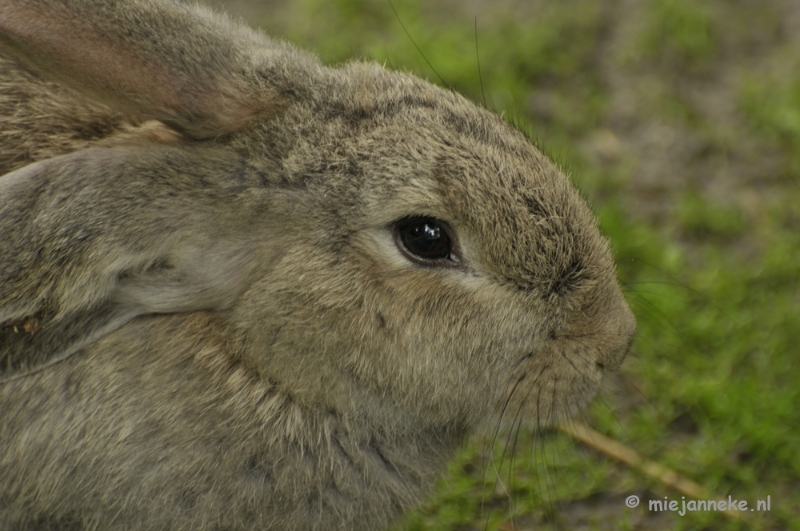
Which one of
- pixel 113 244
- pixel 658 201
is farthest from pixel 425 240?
pixel 658 201

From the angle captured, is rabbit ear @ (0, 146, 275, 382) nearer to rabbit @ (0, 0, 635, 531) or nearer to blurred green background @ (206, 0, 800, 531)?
rabbit @ (0, 0, 635, 531)

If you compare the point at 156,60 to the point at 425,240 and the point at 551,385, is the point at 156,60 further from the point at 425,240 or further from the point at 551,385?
the point at 551,385

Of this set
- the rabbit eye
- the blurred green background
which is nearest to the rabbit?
the rabbit eye

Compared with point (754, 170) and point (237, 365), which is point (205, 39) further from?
point (754, 170)

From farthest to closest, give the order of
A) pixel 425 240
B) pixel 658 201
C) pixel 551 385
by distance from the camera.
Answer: pixel 658 201
pixel 551 385
pixel 425 240

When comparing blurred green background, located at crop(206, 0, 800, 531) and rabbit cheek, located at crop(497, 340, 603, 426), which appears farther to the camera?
blurred green background, located at crop(206, 0, 800, 531)

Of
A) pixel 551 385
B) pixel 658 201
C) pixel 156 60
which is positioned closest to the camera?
pixel 156 60

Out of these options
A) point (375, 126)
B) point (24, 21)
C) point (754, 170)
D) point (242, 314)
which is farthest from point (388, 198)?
point (754, 170)
